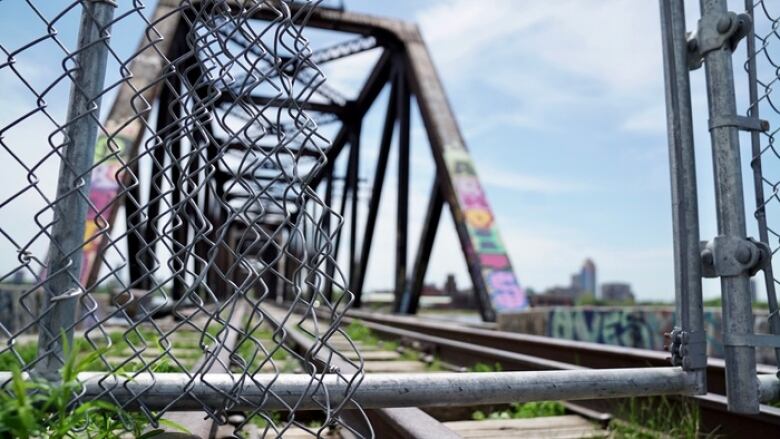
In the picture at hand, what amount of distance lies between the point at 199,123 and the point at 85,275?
770 centimetres

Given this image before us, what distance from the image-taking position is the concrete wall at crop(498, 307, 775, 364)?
7809mm

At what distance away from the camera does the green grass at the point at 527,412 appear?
2928mm

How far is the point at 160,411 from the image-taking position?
1.30 m

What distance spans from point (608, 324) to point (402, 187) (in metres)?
5.85

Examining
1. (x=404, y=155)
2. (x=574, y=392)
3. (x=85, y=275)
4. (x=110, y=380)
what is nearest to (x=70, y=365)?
(x=110, y=380)

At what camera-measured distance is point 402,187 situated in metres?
13.3

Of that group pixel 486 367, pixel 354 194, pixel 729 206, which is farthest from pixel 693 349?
pixel 354 194

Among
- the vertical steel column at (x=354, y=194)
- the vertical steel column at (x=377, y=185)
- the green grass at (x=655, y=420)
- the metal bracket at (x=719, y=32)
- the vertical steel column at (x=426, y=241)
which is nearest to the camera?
the metal bracket at (x=719, y=32)

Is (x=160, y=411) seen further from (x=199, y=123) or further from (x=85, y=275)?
(x=85, y=275)

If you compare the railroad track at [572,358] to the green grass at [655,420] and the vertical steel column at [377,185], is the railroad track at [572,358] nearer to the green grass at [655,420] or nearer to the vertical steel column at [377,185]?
the green grass at [655,420]

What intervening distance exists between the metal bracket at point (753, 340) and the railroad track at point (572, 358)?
0.29m

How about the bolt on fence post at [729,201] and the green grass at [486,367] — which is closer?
the bolt on fence post at [729,201]

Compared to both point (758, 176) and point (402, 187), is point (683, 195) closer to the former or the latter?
point (758, 176)

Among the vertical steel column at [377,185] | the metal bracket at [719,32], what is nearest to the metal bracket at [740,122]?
the metal bracket at [719,32]
